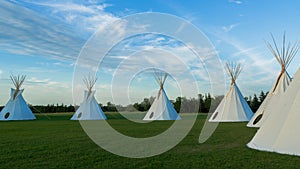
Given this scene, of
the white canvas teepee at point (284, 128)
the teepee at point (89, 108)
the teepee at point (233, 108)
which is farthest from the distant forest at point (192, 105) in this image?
the white canvas teepee at point (284, 128)

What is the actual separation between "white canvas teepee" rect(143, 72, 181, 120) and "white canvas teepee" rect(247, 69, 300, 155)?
41.1 ft

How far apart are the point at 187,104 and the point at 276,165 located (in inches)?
1402

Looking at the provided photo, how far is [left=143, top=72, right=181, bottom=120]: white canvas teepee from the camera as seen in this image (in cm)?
1839

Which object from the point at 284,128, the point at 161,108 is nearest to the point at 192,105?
the point at 161,108

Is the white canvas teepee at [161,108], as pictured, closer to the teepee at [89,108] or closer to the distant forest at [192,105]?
the teepee at [89,108]

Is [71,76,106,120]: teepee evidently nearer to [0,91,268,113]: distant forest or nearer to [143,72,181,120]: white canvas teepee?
[143,72,181,120]: white canvas teepee

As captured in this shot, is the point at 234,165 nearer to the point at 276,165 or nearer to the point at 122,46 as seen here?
the point at 276,165

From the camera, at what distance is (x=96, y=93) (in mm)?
20156

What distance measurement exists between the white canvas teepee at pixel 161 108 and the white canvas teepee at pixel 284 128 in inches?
493

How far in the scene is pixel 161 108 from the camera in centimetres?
1856

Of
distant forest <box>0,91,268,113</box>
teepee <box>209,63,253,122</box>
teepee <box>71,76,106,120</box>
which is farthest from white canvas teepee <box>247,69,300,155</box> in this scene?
distant forest <box>0,91,268,113</box>

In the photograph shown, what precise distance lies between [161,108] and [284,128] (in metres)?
13.4

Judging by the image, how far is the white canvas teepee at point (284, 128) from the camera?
16.8 feet

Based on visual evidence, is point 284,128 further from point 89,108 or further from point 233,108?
point 89,108
